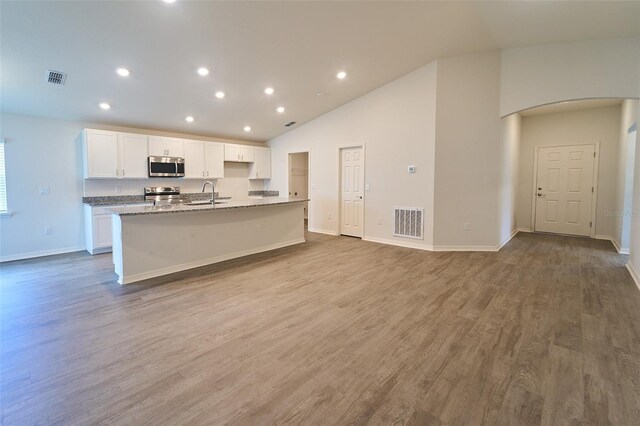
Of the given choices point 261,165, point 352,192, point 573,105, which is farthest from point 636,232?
point 261,165

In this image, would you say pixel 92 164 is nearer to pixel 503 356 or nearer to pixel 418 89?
pixel 418 89

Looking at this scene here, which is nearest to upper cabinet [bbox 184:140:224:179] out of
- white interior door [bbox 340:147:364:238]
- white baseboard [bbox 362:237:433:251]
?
white interior door [bbox 340:147:364:238]

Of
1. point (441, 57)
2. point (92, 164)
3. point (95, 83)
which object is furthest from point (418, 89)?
point (92, 164)

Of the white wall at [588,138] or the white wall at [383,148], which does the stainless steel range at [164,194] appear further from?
the white wall at [588,138]

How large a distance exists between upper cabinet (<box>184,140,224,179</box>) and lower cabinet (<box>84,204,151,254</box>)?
1704mm

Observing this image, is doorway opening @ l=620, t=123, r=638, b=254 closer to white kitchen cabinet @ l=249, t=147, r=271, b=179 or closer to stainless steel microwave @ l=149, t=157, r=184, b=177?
white kitchen cabinet @ l=249, t=147, r=271, b=179

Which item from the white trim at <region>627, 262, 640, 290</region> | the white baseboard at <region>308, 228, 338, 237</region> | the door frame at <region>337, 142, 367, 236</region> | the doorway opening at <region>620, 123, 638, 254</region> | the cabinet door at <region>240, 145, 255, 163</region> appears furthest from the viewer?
the cabinet door at <region>240, 145, 255, 163</region>

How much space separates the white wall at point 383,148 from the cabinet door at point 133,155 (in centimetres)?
334

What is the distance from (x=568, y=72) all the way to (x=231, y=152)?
21.0 feet

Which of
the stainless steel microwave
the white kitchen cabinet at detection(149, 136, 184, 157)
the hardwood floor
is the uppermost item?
the white kitchen cabinet at detection(149, 136, 184, 157)

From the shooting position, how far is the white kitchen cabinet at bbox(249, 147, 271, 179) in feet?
25.5

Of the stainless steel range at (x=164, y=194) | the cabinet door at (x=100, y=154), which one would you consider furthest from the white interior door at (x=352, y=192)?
the cabinet door at (x=100, y=154)

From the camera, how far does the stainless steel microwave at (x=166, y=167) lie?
18.8ft

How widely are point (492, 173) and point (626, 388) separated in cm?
387
